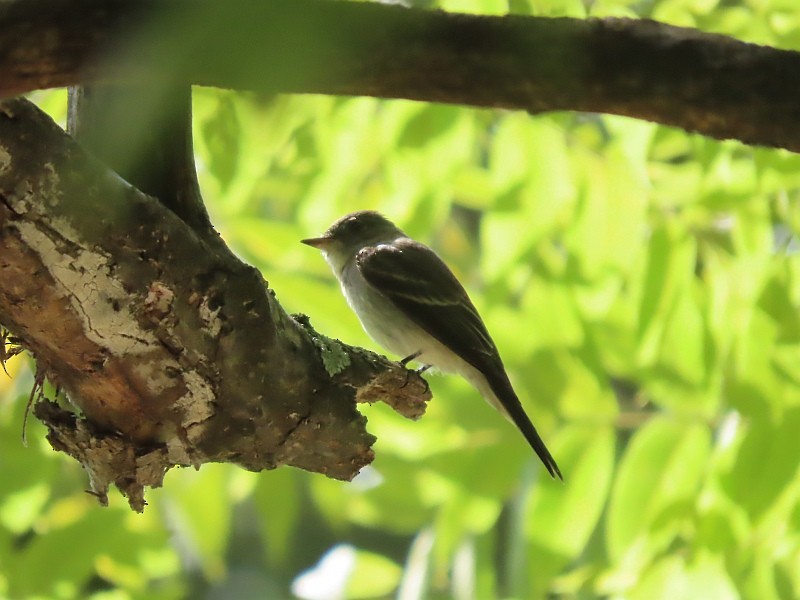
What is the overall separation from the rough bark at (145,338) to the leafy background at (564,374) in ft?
2.32

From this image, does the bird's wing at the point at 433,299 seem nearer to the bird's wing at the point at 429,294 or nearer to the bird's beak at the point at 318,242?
the bird's wing at the point at 429,294

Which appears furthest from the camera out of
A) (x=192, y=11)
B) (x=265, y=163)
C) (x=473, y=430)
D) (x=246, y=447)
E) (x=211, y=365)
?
(x=473, y=430)

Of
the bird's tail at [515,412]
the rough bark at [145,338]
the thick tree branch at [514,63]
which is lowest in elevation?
the bird's tail at [515,412]

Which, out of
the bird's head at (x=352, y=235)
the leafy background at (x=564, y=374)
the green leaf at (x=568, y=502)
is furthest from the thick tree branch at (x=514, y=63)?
the bird's head at (x=352, y=235)

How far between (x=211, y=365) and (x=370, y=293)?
2718mm

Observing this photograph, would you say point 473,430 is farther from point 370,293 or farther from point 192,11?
point 192,11

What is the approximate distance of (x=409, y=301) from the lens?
543 centimetres

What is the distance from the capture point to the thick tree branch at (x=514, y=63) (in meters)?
1.74

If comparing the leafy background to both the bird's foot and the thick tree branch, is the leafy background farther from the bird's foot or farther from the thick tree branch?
the thick tree branch

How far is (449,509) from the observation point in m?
4.04

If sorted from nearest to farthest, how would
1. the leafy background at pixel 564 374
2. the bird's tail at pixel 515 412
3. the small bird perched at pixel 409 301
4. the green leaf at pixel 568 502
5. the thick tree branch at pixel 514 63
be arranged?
the thick tree branch at pixel 514 63 < the leafy background at pixel 564 374 < the green leaf at pixel 568 502 < the bird's tail at pixel 515 412 < the small bird perched at pixel 409 301

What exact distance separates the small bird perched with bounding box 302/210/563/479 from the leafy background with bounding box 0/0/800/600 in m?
0.31

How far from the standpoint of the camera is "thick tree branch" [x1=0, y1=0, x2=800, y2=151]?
1.74 metres

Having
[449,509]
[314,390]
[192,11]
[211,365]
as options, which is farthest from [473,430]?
[192,11]
